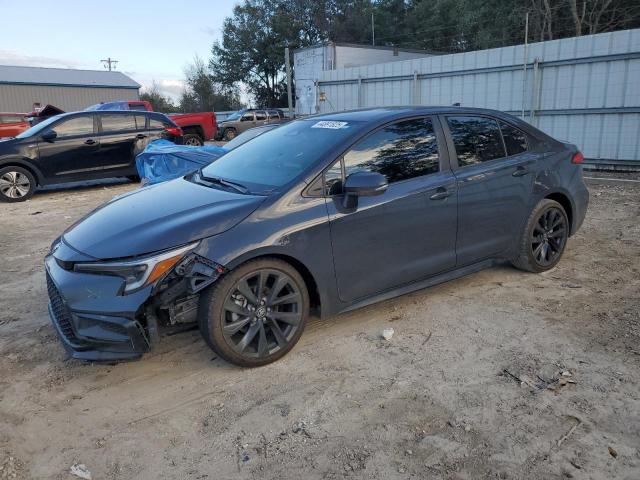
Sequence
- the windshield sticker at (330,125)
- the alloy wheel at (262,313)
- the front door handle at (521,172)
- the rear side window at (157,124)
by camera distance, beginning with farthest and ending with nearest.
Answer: the rear side window at (157,124), the front door handle at (521,172), the windshield sticker at (330,125), the alloy wheel at (262,313)

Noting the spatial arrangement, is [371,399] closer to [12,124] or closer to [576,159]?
[576,159]

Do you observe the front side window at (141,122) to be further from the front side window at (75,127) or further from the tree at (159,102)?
the tree at (159,102)

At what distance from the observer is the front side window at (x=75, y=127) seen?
10.1 m

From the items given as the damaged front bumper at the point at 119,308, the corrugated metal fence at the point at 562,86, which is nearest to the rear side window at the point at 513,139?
the damaged front bumper at the point at 119,308

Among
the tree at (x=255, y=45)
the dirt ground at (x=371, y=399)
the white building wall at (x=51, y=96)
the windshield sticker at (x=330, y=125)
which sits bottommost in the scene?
the dirt ground at (x=371, y=399)

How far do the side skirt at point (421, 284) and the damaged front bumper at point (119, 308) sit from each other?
1.12m

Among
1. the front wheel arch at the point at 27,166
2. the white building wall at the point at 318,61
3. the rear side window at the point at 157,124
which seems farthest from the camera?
the white building wall at the point at 318,61

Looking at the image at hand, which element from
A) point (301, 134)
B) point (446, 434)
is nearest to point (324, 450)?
point (446, 434)

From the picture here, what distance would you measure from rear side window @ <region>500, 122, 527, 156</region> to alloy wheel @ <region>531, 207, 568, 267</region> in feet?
2.12

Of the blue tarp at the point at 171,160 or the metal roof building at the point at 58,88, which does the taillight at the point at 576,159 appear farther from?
the metal roof building at the point at 58,88

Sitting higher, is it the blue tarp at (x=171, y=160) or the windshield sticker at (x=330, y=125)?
the windshield sticker at (x=330, y=125)

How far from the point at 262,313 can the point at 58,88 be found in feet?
154

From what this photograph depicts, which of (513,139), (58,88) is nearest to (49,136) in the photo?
(513,139)

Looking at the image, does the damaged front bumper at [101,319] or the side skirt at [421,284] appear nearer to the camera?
the damaged front bumper at [101,319]
